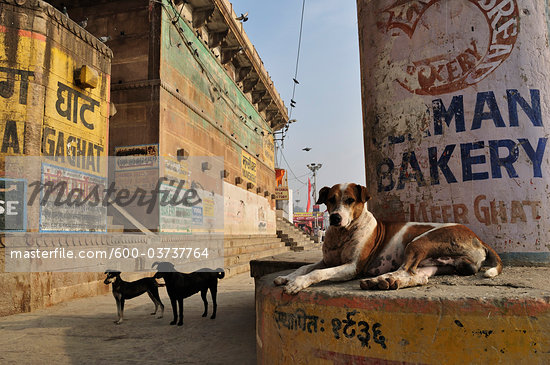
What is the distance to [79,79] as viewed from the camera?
28.9 feet

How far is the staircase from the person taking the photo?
26734mm

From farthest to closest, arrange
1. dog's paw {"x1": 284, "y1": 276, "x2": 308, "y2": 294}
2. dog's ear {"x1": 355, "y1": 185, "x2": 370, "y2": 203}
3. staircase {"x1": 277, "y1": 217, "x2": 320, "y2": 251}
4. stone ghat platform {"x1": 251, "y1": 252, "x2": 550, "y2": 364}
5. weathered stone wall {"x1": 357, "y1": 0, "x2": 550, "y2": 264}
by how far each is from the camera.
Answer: staircase {"x1": 277, "y1": 217, "x2": 320, "y2": 251}, weathered stone wall {"x1": 357, "y1": 0, "x2": 550, "y2": 264}, dog's ear {"x1": 355, "y1": 185, "x2": 370, "y2": 203}, dog's paw {"x1": 284, "y1": 276, "x2": 308, "y2": 294}, stone ghat platform {"x1": 251, "y1": 252, "x2": 550, "y2": 364}

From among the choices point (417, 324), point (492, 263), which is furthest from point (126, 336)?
point (492, 263)

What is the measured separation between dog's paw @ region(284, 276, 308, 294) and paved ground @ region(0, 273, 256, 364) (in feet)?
6.20

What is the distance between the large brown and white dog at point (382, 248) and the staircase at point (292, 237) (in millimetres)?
22227

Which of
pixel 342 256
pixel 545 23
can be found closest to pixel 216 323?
pixel 342 256

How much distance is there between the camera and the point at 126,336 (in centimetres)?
521

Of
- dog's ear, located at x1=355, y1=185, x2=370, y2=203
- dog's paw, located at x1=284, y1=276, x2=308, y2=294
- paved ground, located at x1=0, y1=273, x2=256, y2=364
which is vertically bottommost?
paved ground, located at x1=0, y1=273, x2=256, y2=364

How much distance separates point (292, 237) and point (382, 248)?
26607 mm

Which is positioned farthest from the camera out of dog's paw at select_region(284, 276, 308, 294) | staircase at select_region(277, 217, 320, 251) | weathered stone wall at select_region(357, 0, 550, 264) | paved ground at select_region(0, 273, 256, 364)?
staircase at select_region(277, 217, 320, 251)

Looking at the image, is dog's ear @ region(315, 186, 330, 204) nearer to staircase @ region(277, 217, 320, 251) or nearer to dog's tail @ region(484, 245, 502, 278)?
dog's tail @ region(484, 245, 502, 278)

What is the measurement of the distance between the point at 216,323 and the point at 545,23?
5936 mm

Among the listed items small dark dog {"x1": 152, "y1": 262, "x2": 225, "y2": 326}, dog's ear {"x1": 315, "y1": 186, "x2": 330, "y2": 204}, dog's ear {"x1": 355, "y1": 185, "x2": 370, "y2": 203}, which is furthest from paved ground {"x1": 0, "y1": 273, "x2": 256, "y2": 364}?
dog's ear {"x1": 355, "y1": 185, "x2": 370, "y2": 203}

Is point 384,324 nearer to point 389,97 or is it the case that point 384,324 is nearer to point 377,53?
point 389,97
